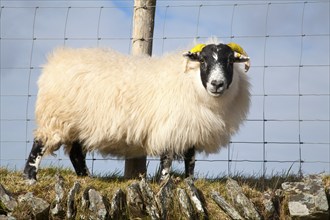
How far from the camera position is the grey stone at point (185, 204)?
6.95m

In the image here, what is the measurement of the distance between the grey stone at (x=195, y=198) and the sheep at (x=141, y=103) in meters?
0.75

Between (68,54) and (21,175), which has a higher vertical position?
(68,54)

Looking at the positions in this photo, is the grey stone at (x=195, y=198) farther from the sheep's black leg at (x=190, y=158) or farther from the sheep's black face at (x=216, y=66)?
the sheep's black face at (x=216, y=66)

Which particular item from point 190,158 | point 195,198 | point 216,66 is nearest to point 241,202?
point 195,198

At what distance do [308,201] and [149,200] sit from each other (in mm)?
1665

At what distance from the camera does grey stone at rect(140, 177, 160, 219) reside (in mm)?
6984

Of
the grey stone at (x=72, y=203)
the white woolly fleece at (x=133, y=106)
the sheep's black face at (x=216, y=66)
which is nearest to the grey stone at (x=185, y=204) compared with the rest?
the white woolly fleece at (x=133, y=106)

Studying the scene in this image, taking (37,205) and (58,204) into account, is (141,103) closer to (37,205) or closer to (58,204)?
(58,204)

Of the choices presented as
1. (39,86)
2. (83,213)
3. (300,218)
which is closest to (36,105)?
(39,86)

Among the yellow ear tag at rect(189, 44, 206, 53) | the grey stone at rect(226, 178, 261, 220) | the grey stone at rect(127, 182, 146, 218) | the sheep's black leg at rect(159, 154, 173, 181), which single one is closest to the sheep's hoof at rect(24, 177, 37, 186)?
the grey stone at rect(127, 182, 146, 218)

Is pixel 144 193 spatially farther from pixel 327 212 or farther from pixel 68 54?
pixel 68 54

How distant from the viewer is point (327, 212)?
6.86 m

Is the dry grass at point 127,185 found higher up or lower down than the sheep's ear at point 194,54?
lower down

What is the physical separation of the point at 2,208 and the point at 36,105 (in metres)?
1.98
